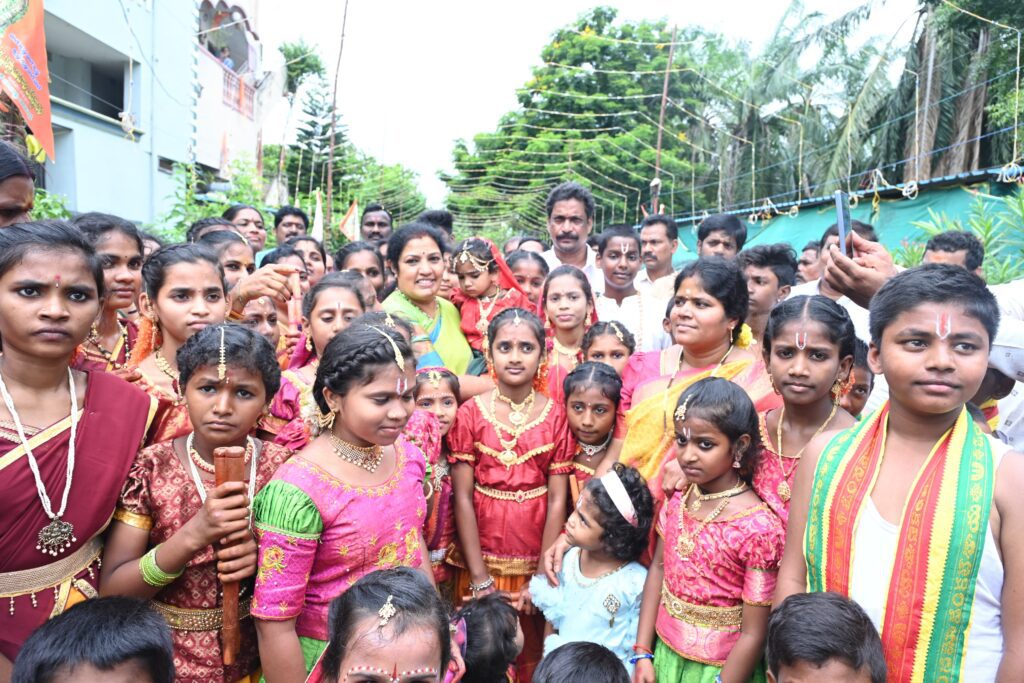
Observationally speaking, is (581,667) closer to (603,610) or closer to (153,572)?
(603,610)

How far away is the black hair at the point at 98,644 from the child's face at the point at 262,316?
81.4 inches

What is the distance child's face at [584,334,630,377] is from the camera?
4086mm

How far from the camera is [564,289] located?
4.47 m

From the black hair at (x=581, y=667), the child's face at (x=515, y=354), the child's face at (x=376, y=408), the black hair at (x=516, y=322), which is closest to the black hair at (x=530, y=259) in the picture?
the black hair at (x=516, y=322)

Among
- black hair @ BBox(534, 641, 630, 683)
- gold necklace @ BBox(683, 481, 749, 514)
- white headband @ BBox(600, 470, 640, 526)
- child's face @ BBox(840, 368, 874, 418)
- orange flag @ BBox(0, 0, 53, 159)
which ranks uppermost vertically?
orange flag @ BBox(0, 0, 53, 159)

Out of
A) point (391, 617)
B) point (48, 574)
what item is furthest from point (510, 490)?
point (48, 574)

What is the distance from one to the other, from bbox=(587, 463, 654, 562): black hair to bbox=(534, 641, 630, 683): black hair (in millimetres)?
693

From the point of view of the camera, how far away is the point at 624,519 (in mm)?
3146

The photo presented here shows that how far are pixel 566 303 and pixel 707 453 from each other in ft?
6.18

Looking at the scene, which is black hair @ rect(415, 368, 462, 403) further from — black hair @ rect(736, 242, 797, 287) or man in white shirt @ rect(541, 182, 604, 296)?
man in white shirt @ rect(541, 182, 604, 296)

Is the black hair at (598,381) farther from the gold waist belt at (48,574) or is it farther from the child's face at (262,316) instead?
the gold waist belt at (48,574)

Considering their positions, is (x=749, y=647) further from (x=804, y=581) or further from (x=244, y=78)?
(x=244, y=78)

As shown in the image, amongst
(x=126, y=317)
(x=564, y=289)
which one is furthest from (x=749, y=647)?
(x=126, y=317)

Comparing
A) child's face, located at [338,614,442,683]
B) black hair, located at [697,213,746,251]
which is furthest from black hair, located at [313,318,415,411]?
black hair, located at [697,213,746,251]
